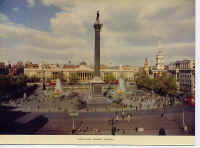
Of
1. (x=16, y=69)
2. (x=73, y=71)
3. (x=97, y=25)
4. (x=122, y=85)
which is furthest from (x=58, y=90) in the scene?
(x=97, y=25)

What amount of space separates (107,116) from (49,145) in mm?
3730

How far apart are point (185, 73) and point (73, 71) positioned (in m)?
8.66

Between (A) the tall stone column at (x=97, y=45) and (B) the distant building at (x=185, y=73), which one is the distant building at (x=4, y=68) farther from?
(B) the distant building at (x=185, y=73)

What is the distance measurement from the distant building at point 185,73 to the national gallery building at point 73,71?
8.55 feet

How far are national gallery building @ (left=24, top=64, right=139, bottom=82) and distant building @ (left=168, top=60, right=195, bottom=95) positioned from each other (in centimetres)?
261

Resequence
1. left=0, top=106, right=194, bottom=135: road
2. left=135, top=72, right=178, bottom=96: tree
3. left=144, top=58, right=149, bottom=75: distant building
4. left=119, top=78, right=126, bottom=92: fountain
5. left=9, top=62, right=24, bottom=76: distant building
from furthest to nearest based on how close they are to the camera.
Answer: left=119, top=78, right=126, bottom=92: fountain → left=144, top=58, right=149, bottom=75: distant building → left=135, top=72, right=178, bottom=96: tree → left=9, top=62, right=24, bottom=76: distant building → left=0, top=106, right=194, bottom=135: road

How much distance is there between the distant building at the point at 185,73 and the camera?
9164 mm

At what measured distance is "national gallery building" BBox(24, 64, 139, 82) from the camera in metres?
11.9

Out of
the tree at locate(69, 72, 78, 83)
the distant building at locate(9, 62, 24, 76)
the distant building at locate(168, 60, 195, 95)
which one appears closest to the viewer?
the distant building at locate(168, 60, 195, 95)

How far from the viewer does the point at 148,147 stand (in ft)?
27.7

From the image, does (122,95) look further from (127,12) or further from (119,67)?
(127,12)

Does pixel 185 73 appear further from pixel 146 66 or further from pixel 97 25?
pixel 97 25

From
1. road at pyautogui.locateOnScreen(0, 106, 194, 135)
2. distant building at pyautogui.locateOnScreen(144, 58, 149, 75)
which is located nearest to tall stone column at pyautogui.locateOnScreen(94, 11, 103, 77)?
distant building at pyautogui.locateOnScreen(144, 58, 149, 75)

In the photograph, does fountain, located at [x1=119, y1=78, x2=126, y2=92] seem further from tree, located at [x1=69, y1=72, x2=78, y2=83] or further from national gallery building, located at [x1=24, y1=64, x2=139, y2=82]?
tree, located at [x1=69, y1=72, x2=78, y2=83]
